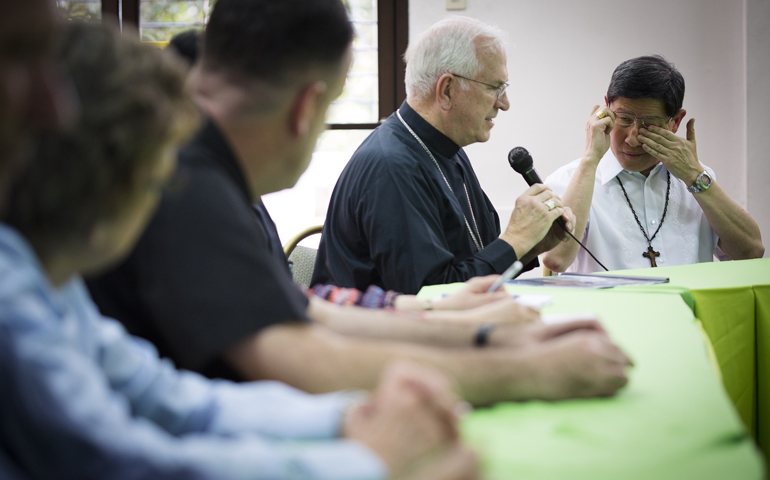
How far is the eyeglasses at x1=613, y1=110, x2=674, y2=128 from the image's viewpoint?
2482 millimetres

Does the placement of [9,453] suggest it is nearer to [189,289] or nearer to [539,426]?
[189,289]

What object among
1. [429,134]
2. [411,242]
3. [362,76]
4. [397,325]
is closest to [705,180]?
[429,134]

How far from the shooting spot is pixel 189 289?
2.52 feet

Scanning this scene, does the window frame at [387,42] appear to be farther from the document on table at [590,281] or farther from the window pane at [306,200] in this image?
the document on table at [590,281]

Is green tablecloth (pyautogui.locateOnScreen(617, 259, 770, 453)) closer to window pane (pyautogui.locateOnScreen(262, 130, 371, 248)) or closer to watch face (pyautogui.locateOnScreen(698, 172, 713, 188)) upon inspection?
watch face (pyautogui.locateOnScreen(698, 172, 713, 188))

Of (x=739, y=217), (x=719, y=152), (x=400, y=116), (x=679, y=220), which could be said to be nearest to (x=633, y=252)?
(x=679, y=220)

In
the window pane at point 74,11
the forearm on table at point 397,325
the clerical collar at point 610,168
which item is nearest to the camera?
the window pane at point 74,11

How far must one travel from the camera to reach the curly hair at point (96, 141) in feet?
1.69

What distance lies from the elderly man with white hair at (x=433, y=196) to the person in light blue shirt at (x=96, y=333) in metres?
1.30

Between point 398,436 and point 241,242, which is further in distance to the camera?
point 241,242

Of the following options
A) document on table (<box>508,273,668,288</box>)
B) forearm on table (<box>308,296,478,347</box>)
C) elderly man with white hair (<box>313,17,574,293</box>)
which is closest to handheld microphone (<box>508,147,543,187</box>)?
elderly man with white hair (<box>313,17,574,293</box>)

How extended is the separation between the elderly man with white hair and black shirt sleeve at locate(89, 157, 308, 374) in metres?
1.13

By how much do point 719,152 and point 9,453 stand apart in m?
4.22

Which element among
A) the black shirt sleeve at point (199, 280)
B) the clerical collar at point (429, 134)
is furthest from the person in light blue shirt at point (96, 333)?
the clerical collar at point (429, 134)
